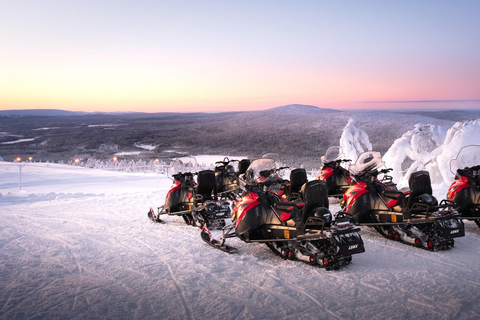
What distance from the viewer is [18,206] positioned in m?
11.5

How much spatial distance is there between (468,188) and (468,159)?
0.69m

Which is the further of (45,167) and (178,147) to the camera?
(178,147)

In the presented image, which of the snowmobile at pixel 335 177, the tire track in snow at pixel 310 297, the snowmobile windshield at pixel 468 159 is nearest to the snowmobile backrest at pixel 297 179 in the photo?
the snowmobile at pixel 335 177

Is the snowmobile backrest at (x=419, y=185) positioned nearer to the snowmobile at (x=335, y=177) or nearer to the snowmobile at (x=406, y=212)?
the snowmobile at (x=406, y=212)

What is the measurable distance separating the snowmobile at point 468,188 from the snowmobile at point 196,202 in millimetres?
4223

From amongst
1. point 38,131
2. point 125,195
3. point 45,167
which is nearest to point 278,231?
point 125,195

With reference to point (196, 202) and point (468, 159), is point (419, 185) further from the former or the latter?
point (196, 202)

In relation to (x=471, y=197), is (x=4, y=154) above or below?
below

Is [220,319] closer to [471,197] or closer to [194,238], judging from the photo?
[194,238]

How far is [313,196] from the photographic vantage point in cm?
636

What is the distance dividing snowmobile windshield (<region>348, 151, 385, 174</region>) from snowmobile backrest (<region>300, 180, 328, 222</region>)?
2276 mm

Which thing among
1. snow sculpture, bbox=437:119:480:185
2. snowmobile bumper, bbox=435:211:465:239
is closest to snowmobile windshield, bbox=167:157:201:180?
snowmobile bumper, bbox=435:211:465:239

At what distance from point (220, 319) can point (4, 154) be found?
52.5 m

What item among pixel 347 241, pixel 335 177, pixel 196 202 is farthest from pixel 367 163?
pixel 196 202
